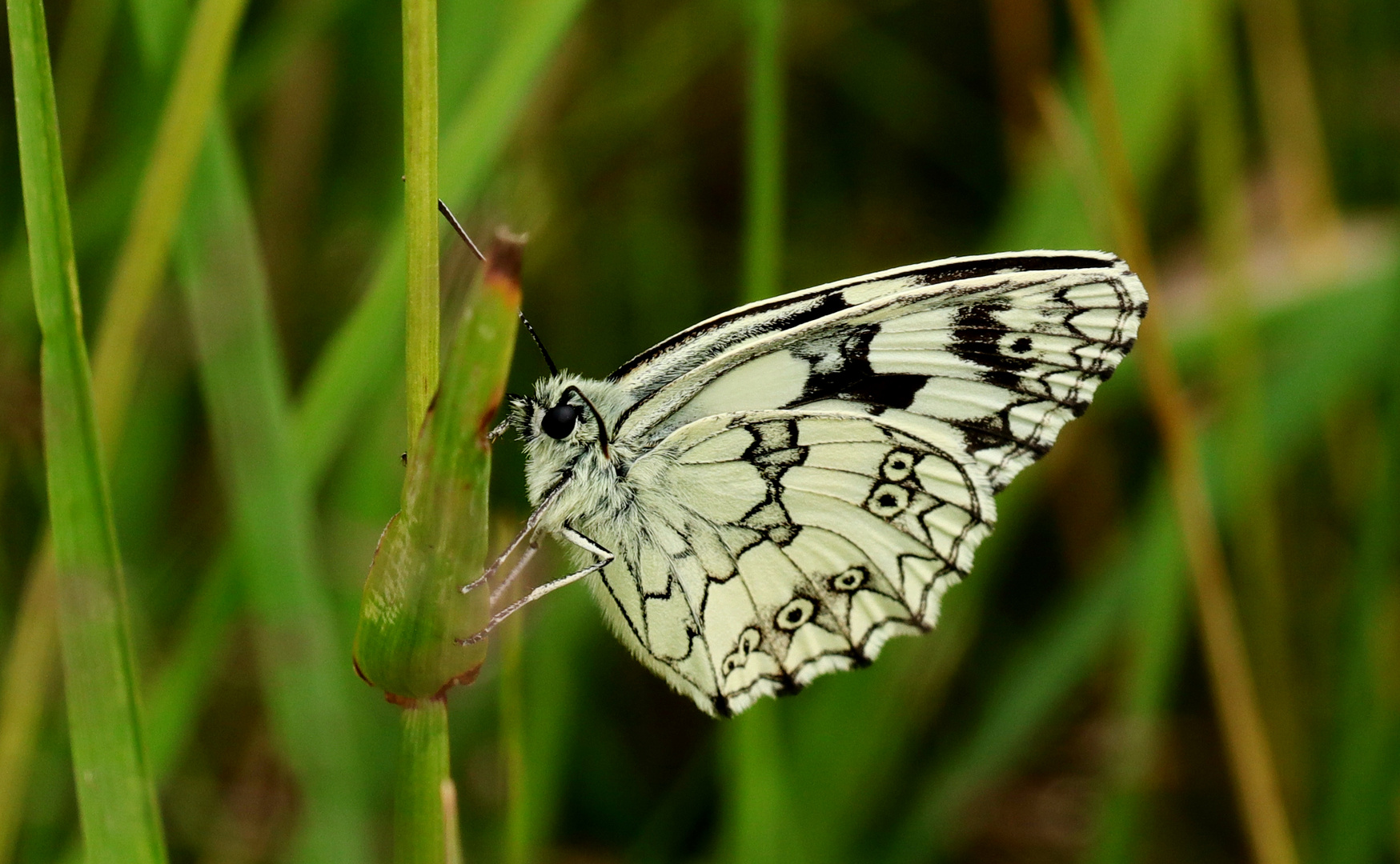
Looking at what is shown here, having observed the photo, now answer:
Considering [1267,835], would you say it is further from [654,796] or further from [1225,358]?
[654,796]

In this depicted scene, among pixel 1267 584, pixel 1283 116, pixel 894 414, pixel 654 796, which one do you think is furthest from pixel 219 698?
pixel 1283 116

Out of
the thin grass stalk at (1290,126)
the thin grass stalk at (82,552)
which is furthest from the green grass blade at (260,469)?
the thin grass stalk at (1290,126)

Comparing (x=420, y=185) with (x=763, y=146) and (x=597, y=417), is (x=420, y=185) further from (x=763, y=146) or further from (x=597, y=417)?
(x=763, y=146)

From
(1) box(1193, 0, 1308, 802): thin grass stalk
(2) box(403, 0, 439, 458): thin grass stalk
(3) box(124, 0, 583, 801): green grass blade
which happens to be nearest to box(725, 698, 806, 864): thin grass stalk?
(3) box(124, 0, 583, 801): green grass blade

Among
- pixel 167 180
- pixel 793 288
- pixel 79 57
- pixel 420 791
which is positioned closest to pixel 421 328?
pixel 420 791

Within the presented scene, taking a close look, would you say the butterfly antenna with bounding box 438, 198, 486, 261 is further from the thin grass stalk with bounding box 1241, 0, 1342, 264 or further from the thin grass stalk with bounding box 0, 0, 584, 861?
the thin grass stalk with bounding box 1241, 0, 1342, 264

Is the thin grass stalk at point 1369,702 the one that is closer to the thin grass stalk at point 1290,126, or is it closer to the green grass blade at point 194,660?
the thin grass stalk at point 1290,126
